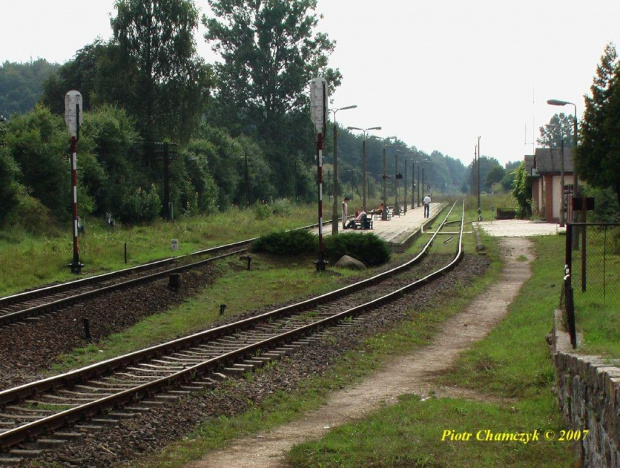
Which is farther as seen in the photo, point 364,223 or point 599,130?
point 364,223

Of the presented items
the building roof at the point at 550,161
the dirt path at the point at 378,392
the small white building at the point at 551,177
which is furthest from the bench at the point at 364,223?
the dirt path at the point at 378,392

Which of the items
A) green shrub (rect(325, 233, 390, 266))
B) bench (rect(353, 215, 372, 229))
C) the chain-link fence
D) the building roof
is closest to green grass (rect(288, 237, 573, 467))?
the chain-link fence

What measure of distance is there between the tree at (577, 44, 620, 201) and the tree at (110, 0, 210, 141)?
31575 millimetres

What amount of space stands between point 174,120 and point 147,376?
151 feet

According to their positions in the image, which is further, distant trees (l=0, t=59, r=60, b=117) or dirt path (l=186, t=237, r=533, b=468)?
distant trees (l=0, t=59, r=60, b=117)

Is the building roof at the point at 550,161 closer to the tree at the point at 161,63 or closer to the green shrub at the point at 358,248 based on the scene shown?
the tree at the point at 161,63

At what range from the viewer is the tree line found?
39.7 meters

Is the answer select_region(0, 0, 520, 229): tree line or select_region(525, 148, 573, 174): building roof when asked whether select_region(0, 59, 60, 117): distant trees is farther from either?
select_region(525, 148, 573, 174): building roof

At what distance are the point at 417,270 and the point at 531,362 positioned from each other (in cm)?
1600

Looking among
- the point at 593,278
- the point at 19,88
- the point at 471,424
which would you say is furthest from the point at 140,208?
the point at 19,88

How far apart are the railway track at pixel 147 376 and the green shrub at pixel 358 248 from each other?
12114mm

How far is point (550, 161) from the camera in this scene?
5684 cm

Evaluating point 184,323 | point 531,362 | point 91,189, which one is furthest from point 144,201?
point 531,362

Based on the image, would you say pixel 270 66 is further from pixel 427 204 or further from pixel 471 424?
pixel 471 424
